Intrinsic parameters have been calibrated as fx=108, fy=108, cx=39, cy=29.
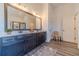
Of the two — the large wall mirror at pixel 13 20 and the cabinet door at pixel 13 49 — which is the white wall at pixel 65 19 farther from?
the cabinet door at pixel 13 49

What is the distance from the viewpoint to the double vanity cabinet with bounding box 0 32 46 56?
2094 mm

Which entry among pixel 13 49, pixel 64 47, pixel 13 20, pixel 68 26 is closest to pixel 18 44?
pixel 13 49

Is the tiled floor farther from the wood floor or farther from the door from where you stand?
the door

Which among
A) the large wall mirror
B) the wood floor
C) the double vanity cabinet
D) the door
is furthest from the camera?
the door

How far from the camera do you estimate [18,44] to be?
249 cm

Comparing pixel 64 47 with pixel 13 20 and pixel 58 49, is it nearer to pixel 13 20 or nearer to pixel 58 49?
pixel 58 49

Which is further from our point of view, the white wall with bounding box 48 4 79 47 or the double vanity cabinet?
the white wall with bounding box 48 4 79 47

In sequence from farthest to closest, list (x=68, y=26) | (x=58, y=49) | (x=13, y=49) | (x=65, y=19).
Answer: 1. (x=65, y=19)
2. (x=68, y=26)
3. (x=58, y=49)
4. (x=13, y=49)

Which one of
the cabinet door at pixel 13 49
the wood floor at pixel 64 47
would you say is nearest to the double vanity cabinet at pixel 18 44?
the cabinet door at pixel 13 49

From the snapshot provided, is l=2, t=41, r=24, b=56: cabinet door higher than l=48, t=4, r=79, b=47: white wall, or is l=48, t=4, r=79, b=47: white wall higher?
l=48, t=4, r=79, b=47: white wall

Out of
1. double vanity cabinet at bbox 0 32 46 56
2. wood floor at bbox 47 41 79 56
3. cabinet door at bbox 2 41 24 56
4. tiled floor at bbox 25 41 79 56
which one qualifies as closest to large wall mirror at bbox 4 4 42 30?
double vanity cabinet at bbox 0 32 46 56

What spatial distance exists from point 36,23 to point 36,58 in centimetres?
174

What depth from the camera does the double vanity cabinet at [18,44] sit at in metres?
2.09

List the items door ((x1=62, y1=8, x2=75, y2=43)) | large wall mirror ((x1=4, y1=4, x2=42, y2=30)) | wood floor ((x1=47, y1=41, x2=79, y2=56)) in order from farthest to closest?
1. door ((x1=62, y1=8, x2=75, y2=43))
2. wood floor ((x1=47, y1=41, x2=79, y2=56))
3. large wall mirror ((x1=4, y1=4, x2=42, y2=30))
